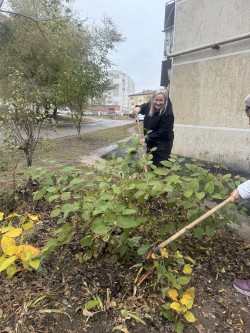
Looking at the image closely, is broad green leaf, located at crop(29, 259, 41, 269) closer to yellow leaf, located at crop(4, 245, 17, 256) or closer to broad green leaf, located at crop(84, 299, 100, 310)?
yellow leaf, located at crop(4, 245, 17, 256)

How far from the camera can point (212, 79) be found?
6547mm

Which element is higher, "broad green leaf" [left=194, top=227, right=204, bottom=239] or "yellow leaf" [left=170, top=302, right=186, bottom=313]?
"broad green leaf" [left=194, top=227, right=204, bottom=239]

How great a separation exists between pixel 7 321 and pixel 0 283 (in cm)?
34

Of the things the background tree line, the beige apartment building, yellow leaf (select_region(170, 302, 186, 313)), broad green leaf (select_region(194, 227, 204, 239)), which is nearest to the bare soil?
yellow leaf (select_region(170, 302, 186, 313))

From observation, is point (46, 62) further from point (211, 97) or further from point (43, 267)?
point (43, 267)

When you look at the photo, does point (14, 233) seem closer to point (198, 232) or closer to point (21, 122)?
point (198, 232)

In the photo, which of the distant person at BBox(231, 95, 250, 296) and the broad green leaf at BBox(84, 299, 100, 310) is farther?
the distant person at BBox(231, 95, 250, 296)

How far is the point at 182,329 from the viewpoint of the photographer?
1.62 m

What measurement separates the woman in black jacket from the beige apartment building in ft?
7.65

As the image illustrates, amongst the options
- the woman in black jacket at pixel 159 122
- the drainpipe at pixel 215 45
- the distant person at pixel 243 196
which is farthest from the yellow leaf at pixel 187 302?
the drainpipe at pixel 215 45

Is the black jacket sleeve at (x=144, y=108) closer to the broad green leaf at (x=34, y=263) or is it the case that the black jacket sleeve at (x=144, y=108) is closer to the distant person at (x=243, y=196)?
the distant person at (x=243, y=196)

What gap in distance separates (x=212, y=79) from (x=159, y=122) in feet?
12.4

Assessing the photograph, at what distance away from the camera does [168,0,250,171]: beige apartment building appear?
19.4 ft

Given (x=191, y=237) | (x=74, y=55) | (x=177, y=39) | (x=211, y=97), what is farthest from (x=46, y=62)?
(x=191, y=237)
